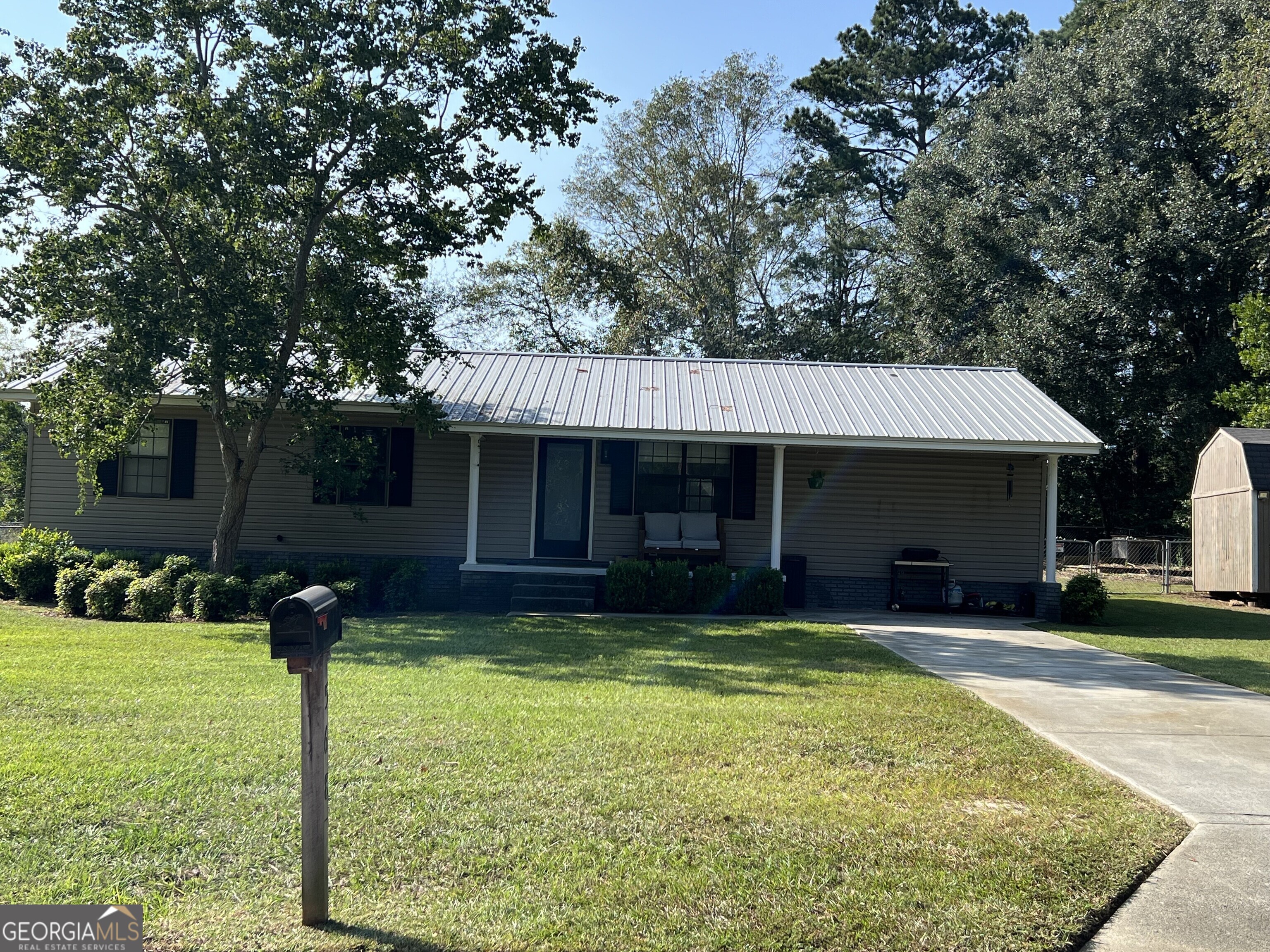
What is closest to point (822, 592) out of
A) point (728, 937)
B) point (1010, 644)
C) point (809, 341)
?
Answer: point (1010, 644)

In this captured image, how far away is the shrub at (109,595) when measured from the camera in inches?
437

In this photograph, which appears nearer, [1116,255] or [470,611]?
[470,611]

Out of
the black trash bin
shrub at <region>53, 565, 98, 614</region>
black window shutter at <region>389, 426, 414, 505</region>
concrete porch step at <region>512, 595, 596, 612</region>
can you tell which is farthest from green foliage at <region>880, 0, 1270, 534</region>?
shrub at <region>53, 565, 98, 614</region>

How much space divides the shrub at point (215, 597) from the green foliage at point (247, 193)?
1232 mm

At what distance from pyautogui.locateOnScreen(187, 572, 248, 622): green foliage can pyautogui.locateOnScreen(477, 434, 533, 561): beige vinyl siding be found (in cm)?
377

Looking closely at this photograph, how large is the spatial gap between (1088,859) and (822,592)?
10260mm

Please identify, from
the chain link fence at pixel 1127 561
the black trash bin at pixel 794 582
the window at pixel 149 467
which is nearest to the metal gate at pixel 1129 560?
the chain link fence at pixel 1127 561

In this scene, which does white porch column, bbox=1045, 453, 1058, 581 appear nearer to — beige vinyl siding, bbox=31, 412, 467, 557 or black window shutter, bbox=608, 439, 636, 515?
black window shutter, bbox=608, 439, 636, 515

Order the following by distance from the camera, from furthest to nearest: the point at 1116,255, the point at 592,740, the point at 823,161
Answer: the point at 823,161, the point at 1116,255, the point at 592,740

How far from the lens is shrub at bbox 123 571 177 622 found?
10914mm

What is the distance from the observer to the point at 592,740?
18.2 feet

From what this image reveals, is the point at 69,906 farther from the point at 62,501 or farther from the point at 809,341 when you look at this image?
the point at 809,341

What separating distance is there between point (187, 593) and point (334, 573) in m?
1.79

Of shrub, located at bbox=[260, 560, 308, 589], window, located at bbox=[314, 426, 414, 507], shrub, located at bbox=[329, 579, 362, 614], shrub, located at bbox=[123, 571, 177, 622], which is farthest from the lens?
window, located at bbox=[314, 426, 414, 507]
